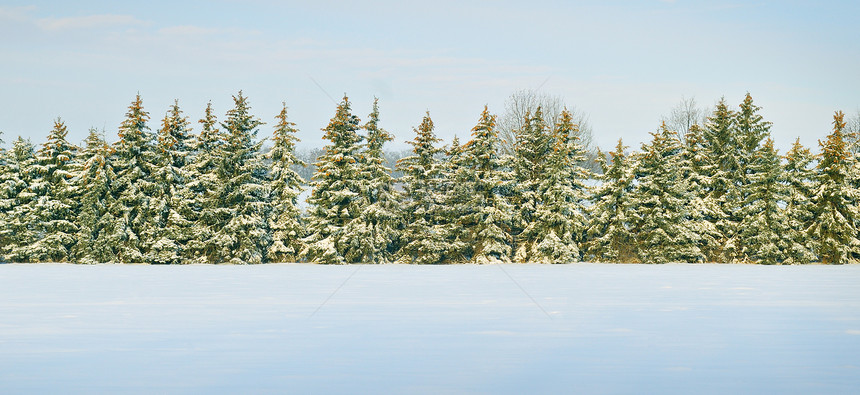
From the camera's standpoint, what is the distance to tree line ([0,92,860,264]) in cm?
3750

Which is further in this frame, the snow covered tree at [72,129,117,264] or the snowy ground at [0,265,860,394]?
the snow covered tree at [72,129,117,264]

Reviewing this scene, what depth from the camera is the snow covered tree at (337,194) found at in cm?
3772

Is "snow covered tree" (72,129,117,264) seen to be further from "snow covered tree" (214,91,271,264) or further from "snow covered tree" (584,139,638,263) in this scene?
"snow covered tree" (584,139,638,263)

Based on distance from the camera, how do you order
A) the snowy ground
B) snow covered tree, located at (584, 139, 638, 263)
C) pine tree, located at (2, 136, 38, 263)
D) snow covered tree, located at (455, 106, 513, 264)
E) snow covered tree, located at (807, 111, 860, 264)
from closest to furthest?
the snowy ground < snow covered tree, located at (807, 111, 860, 264) < snow covered tree, located at (455, 106, 513, 264) < snow covered tree, located at (584, 139, 638, 263) < pine tree, located at (2, 136, 38, 263)

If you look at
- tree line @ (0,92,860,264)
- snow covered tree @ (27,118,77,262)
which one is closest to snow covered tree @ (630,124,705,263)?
tree line @ (0,92,860,264)

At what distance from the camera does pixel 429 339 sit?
11961mm

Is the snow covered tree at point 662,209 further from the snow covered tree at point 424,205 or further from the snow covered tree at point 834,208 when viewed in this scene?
the snow covered tree at point 424,205

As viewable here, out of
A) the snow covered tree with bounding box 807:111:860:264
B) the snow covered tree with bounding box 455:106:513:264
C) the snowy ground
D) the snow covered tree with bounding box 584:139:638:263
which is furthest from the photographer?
the snow covered tree with bounding box 584:139:638:263

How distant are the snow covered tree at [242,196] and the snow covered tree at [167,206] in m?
1.85

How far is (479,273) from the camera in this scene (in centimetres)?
2989

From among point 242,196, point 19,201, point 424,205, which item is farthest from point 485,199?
point 19,201

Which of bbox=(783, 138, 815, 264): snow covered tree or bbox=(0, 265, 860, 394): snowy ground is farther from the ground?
bbox=(783, 138, 815, 264): snow covered tree

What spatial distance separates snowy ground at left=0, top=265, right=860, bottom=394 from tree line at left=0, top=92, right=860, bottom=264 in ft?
50.7

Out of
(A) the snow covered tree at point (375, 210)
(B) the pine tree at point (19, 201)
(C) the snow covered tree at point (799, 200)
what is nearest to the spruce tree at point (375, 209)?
(A) the snow covered tree at point (375, 210)
